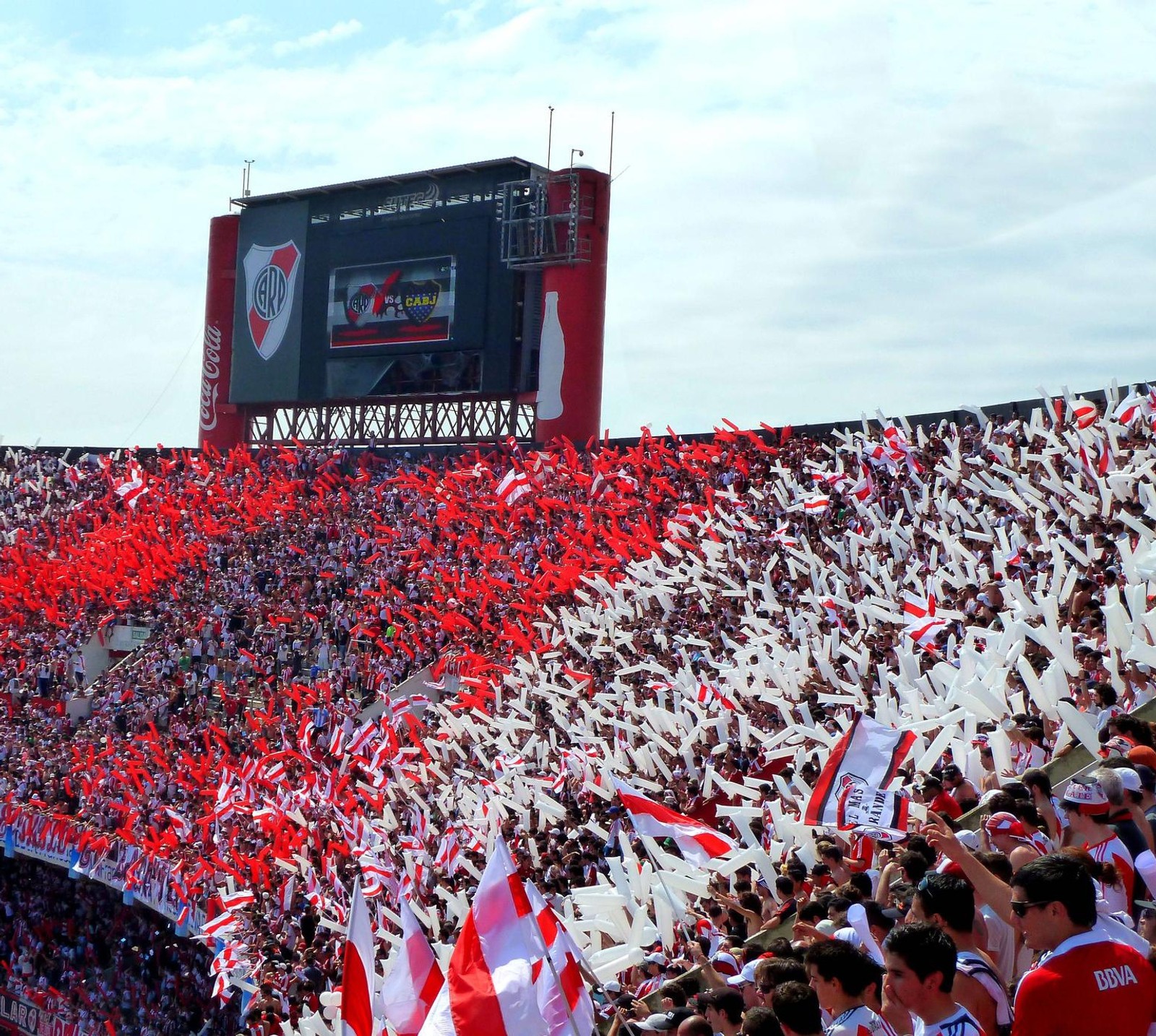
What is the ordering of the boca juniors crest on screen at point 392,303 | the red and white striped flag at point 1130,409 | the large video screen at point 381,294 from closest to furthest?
the red and white striped flag at point 1130,409 → the large video screen at point 381,294 → the boca juniors crest on screen at point 392,303

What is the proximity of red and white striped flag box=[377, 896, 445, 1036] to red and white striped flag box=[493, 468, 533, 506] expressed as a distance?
1670cm

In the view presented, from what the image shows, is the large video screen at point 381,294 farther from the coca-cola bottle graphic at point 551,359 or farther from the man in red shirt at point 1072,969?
the man in red shirt at point 1072,969

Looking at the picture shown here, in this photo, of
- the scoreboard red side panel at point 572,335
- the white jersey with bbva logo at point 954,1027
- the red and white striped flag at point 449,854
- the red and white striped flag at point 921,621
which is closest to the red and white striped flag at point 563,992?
the white jersey with bbva logo at point 954,1027

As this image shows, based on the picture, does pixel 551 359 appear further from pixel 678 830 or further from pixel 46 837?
pixel 678 830

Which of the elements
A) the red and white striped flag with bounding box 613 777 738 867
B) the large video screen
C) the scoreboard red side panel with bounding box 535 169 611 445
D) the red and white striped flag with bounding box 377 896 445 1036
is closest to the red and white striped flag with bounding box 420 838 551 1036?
the red and white striped flag with bounding box 377 896 445 1036

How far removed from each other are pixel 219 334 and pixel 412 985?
26550 millimetres

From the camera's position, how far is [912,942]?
10.7 ft

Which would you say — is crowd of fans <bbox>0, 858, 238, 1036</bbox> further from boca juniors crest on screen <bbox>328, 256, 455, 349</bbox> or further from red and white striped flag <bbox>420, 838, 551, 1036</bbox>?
red and white striped flag <bbox>420, 838, 551, 1036</bbox>

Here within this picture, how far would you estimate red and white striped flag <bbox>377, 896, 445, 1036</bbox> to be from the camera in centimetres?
708

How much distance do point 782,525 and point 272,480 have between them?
1410 cm

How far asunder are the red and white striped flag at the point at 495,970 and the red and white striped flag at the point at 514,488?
17.9m

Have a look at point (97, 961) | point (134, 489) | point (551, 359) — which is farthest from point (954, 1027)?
point (134, 489)

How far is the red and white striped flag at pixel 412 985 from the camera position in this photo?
7.08 m

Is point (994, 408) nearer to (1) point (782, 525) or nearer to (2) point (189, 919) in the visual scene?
(1) point (782, 525)
